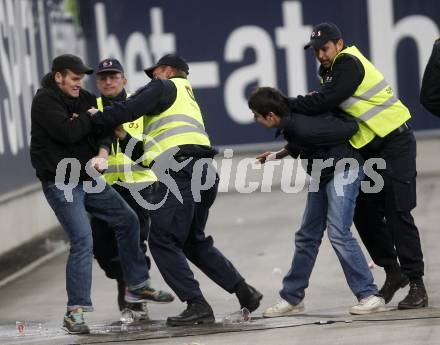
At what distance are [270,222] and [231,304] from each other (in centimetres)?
471

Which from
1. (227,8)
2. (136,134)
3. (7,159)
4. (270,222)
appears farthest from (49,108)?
(227,8)

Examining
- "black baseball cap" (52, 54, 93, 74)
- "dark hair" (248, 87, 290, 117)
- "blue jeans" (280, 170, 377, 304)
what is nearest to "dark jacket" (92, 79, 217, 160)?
"black baseball cap" (52, 54, 93, 74)

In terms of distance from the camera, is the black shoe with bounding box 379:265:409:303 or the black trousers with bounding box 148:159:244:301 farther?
the black shoe with bounding box 379:265:409:303

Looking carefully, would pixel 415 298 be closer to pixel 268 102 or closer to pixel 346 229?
pixel 346 229

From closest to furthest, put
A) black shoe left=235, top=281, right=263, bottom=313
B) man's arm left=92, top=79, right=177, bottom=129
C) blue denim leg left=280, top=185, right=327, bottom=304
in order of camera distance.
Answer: man's arm left=92, top=79, right=177, bottom=129 → blue denim leg left=280, top=185, right=327, bottom=304 → black shoe left=235, top=281, right=263, bottom=313

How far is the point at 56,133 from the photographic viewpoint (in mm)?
8258

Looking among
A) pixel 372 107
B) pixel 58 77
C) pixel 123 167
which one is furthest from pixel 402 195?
pixel 58 77

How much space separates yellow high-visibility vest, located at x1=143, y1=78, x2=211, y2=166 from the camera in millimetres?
8391

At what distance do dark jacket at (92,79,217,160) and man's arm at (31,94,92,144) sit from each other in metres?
0.10

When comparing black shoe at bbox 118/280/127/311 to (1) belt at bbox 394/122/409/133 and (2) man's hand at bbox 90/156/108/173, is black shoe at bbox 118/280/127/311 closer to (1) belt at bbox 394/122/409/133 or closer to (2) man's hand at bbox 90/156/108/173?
(2) man's hand at bbox 90/156/108/173

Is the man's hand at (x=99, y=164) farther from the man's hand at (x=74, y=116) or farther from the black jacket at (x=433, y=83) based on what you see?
the black jacket at (x=433, y=83)

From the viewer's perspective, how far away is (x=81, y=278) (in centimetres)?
839

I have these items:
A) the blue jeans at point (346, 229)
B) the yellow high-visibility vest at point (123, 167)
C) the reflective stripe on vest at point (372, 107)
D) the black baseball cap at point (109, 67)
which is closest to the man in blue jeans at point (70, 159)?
the black baseball cap at point (109, 67)

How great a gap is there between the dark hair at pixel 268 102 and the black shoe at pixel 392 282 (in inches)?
60.5
